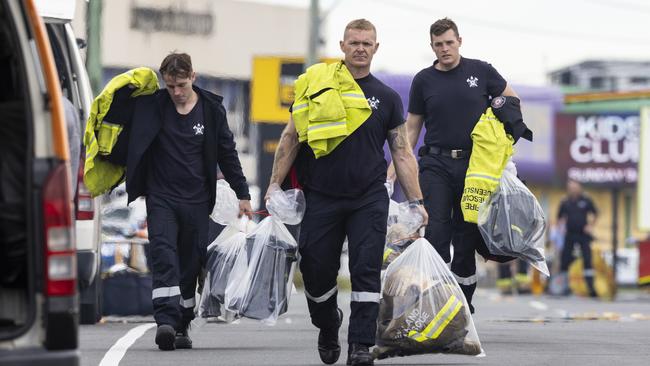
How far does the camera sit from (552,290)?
1107 inches

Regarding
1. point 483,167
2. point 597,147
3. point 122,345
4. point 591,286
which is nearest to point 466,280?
point 483,167

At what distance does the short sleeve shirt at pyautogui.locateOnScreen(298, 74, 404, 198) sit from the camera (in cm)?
891

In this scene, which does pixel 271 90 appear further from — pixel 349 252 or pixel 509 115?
pixel 349 252

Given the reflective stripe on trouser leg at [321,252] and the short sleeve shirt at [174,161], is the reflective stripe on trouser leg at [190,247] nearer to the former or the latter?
the short sleeve shirt at [174,161]

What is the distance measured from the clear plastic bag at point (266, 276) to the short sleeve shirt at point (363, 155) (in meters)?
0.60

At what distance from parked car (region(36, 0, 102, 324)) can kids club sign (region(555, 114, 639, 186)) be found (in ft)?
96.5

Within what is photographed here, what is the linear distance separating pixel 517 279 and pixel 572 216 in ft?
11.2

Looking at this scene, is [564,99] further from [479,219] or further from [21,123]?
[21,123]

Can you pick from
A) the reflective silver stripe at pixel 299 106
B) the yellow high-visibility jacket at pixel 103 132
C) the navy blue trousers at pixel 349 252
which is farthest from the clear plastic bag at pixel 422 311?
the yellow high-visibility jacket at pixel 103 132

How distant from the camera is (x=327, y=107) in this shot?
879 cm

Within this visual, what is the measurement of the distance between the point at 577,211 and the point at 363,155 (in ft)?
59.1

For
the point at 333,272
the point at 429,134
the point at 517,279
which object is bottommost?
the point at 517,279

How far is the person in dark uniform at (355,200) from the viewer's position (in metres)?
8.84

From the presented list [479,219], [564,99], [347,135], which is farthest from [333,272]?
[564,99]
